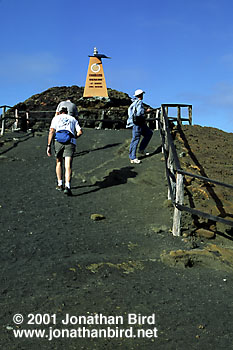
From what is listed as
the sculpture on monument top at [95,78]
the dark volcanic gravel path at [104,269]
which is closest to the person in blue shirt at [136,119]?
the dark volcanic gravel path at [104,269]

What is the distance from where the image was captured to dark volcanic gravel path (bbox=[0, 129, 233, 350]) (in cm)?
420

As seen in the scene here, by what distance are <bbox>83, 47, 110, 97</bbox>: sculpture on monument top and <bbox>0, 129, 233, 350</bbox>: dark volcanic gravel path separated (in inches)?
783

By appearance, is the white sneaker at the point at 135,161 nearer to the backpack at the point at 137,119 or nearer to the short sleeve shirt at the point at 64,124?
the backpack at the point at 137,119

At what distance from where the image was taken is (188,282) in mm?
5445

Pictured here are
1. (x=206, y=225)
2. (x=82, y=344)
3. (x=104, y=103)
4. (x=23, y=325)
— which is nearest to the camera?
(x=82, y=344)

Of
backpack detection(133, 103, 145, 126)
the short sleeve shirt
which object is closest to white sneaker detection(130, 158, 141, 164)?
backpack detection(133, 103, 145, 126)

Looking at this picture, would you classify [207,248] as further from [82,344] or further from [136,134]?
[136,134]

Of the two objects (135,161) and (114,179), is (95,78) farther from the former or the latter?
(114,179)

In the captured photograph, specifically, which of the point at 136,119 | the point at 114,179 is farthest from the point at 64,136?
the point at 136,119

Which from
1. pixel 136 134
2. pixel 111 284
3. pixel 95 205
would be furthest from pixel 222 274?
pixel 136 134

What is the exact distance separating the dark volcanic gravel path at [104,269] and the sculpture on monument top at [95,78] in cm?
1989

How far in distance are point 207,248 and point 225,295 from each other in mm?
1468

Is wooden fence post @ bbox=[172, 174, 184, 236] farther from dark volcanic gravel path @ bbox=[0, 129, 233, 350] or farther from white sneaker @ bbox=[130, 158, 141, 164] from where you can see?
white sneaker @ bbox=[130, 158, 141, 164]

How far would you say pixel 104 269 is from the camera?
564 cm
